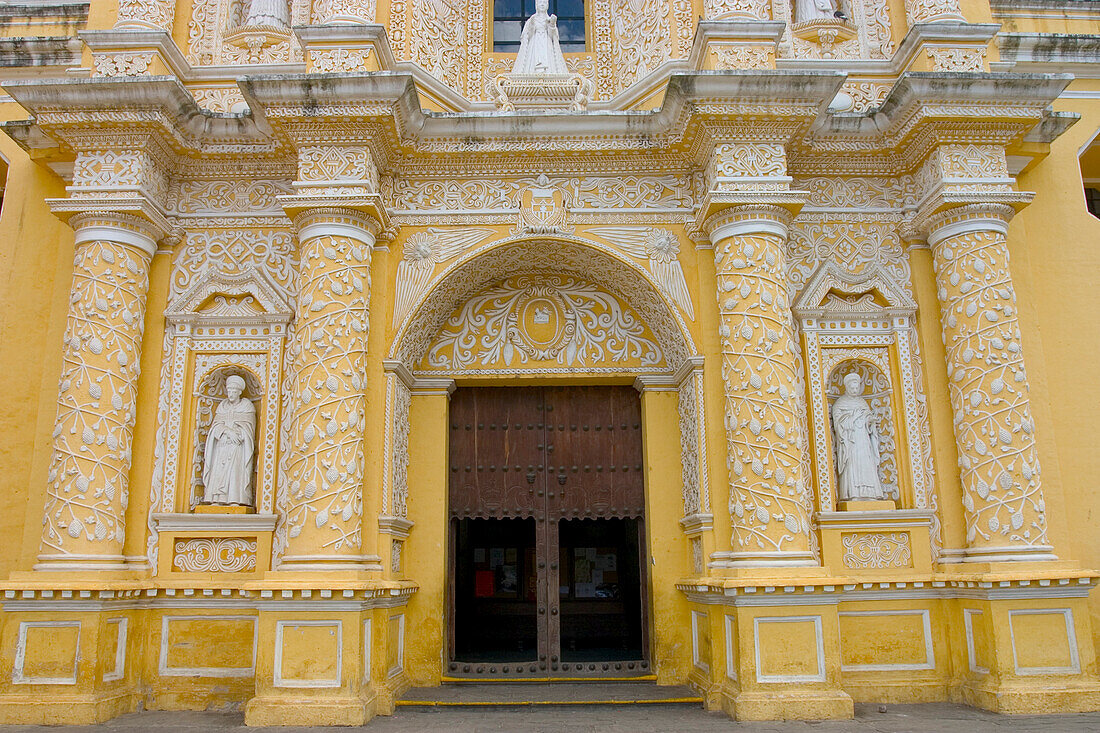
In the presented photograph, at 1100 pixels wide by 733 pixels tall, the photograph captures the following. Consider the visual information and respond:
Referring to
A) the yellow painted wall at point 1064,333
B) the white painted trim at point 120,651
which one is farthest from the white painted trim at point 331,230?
the yellow painted wall at point 1064,333

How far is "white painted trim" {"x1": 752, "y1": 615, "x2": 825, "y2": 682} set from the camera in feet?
20.7

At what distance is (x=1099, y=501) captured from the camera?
25.0 ft

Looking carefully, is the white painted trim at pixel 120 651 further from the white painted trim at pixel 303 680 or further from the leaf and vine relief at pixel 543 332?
the leaf and vine relief at pixel 543 332

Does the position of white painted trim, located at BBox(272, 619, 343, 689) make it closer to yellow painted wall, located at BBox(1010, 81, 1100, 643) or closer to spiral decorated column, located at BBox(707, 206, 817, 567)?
spiral decorated column, located at BBox(707, 206, 817, 567)

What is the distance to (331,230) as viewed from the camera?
Answer: 7.18m

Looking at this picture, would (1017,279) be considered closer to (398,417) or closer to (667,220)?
(667,220)

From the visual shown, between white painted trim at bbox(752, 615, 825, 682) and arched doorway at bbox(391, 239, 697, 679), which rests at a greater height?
arched doorway at bbox(391, 239, 697, 679)

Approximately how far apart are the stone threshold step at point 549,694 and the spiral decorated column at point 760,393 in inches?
60.3

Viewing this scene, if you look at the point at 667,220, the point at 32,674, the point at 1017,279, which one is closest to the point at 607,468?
the point at 667,220

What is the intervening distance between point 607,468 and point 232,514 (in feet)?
11.8

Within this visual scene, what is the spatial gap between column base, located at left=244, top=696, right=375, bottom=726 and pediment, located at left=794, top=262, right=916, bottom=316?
17.1 feet

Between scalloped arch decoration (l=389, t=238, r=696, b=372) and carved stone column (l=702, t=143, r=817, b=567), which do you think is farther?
scalloped arch decoration (l=389, t=238, r=696, b=372)

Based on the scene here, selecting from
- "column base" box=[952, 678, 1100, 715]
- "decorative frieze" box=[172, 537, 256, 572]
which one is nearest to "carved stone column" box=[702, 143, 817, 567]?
"column base" box=[952, 678, 1100, 715]

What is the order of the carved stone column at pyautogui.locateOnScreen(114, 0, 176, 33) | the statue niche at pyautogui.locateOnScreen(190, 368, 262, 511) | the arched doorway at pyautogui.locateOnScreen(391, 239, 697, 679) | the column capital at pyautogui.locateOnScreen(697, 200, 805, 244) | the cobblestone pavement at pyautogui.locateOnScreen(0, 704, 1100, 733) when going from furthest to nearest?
the arched doorway at pyautogui.locateOnScreen(391, 239, 697, 679) < the carved stone column at pyautogui.locateOnScreen(114, 0, 176, 33) < the statue niche at pyautogui.locateOnScreen(190, 368, 262, 511) < the column capital at pyautogui.locateOnScreen(697, 200, 805, 244) < the cobblestone pavement at pyautogui.locateOnScreen(0, 704, 1100, 733)
